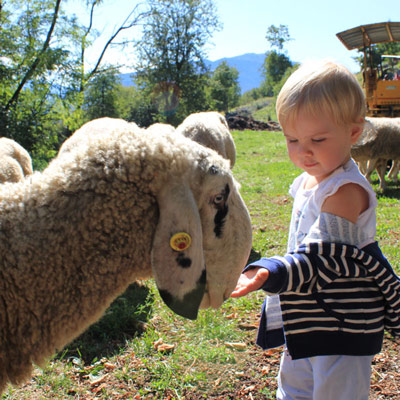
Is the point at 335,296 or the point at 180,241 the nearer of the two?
the point at 180,241

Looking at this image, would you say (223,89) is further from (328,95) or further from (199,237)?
(199,237)

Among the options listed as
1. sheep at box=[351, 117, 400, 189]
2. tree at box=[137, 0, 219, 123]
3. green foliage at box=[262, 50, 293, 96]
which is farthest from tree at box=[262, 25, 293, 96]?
sheep at box=[351, 117, 400, 189]

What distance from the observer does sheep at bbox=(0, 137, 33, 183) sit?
214 inches

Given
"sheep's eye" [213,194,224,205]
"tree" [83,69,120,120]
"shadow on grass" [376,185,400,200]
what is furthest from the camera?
"tree" [83,69,120,120]

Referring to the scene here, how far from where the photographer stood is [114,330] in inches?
142

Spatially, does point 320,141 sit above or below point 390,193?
above

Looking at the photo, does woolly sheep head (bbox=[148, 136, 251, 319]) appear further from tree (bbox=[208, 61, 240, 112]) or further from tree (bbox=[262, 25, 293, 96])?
tree (bbox=[262, 25, 293, 96])

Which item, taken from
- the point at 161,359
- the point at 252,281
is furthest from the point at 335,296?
the point at 161,359

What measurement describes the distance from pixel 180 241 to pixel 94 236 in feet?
1.18

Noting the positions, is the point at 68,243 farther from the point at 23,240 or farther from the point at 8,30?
the point at 8,30

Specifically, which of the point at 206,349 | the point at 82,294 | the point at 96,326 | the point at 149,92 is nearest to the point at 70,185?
the point at 82,294

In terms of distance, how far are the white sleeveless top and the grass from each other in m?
1.42

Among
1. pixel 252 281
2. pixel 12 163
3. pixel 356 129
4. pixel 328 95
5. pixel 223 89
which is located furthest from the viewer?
pixel 223 89

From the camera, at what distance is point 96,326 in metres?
3.63
